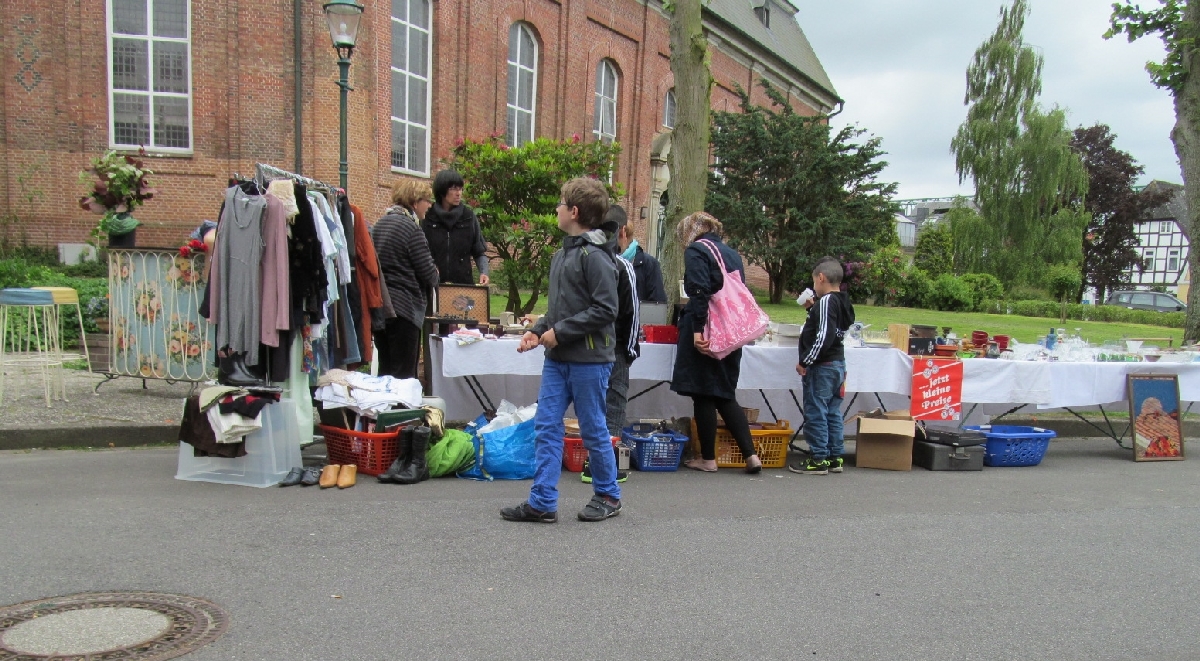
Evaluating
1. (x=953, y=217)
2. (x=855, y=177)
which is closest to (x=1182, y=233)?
(x=953, y=217)

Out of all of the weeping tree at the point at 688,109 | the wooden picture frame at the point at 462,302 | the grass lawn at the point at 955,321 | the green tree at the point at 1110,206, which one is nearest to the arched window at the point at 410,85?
the grass lawn at the point at 955,321

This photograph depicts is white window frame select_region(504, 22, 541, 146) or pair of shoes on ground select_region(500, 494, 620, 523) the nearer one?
pair of shoes on ground select_region(500, 494, 620, 523)

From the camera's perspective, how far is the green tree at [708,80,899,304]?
24609mm

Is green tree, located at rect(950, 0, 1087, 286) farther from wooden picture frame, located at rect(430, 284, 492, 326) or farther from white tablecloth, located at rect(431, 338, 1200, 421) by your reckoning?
wooden picture frame, located at rect(430, 284, 492, 326)

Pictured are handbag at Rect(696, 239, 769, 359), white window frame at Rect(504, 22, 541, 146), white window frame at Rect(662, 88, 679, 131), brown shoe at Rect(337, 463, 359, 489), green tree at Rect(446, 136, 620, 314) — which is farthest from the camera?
white window frame at Rect(662, 88, 679, 131)

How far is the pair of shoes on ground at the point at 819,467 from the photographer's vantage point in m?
6.69

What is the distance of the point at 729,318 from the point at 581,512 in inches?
76.7

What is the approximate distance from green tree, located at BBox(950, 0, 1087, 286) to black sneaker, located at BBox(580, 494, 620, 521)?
3703cm

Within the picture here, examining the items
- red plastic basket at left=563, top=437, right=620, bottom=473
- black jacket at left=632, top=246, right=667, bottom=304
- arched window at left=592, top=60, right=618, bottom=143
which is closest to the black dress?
red plastic basket at left=563, top=437, right=620, bottom=473

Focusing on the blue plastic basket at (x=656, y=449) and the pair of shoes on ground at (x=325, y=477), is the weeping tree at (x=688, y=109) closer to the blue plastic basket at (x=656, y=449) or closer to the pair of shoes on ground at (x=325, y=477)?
the blue plastic basket at (x=656, y=449)

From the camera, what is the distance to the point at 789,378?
7.18 m

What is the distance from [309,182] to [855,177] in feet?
70.9

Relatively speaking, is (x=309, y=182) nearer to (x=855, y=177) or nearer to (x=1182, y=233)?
(x=855, y=177)

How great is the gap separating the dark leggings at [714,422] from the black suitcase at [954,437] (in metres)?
1.74
